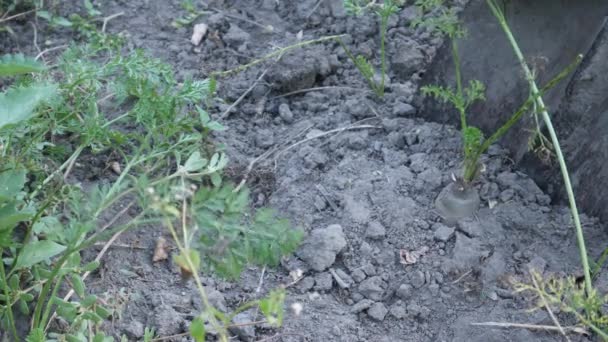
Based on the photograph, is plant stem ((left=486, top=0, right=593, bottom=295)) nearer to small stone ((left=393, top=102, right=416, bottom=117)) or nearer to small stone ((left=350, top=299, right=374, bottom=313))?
small stone ((left=393, top=102, right=416, bottom=117))

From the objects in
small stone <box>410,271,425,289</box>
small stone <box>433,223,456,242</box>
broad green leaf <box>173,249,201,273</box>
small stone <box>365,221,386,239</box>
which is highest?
broad green leaf <box>173,249,201,273</box>

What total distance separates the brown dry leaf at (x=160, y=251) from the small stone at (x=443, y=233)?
0.73 m

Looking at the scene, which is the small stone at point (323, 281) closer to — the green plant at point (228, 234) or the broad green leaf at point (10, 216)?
the green plant at point (228, 234)

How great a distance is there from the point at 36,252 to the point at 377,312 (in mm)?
835

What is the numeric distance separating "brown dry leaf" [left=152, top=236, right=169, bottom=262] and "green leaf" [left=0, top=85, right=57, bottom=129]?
1.76ft

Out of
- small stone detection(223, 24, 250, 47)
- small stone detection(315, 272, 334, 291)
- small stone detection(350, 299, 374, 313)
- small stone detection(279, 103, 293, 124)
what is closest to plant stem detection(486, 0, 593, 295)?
small stone detection(350, 299, 374, 313)

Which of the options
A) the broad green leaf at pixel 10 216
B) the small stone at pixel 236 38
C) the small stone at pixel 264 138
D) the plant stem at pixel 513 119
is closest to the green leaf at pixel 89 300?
the broad green leaf at pixel 10 216

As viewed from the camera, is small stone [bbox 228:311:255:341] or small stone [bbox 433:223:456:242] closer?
small stone [bbox 228:311:255:341]

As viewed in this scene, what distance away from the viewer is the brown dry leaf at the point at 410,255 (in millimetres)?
2236

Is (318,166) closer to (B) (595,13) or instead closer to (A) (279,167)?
(A) (279,167)

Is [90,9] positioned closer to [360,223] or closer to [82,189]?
[82,189]

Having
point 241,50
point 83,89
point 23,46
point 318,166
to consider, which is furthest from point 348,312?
point 23,46

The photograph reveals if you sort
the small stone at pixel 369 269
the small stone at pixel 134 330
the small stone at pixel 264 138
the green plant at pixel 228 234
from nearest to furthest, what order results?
the green plant at pixel 228 234 → the small stone at pixel 134 330 → the small stone at pixel 369 269 → the small stone at pixel 264 138

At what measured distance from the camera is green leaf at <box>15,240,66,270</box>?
6.31ft
